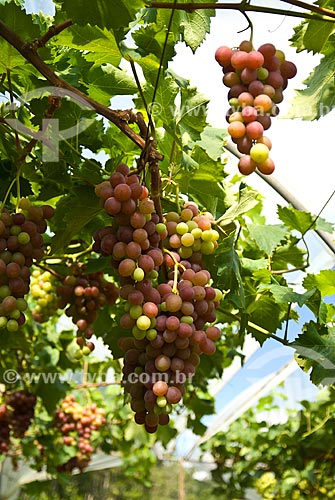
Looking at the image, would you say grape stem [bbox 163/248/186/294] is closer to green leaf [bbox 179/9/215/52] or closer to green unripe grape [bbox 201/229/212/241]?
green unripe grape [bbox 201/229/212/241]

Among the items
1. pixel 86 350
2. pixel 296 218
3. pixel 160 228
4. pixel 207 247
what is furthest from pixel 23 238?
pixel 296 218

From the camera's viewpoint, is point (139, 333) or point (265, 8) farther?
point (139, 333)

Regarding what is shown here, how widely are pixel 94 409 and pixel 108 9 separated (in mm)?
3822

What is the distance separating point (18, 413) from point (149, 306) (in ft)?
7.86

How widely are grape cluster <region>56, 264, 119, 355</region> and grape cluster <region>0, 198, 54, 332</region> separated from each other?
608 millimetres

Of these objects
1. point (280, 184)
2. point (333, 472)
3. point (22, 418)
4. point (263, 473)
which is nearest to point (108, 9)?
point (280, 184)

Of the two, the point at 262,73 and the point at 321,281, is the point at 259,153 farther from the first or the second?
the point at 321,281

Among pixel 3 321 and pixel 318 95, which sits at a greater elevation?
pixel 318 95

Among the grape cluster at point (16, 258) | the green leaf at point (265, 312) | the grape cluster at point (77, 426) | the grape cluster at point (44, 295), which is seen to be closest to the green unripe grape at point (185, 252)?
the grape cluster at point (16, 258)

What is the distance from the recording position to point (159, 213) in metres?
1.31

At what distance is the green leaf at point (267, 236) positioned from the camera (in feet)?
6.45

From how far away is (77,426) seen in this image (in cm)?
439

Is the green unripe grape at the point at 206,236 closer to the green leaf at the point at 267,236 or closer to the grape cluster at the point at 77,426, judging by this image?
the green leaf at the point at 267,236

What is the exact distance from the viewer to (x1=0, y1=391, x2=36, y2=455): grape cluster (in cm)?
328
